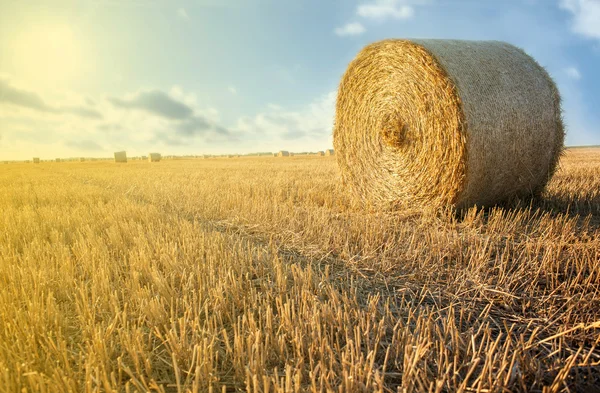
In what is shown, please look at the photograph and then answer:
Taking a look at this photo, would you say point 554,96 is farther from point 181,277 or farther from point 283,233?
point 181,277

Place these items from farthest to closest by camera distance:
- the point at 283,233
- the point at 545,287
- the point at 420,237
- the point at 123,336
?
the point at 283,233 → the point at 420,237 → the point at 545,287 → the point at 123,336

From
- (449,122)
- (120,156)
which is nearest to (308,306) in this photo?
(449,122)

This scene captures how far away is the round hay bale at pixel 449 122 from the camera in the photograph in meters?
4.45

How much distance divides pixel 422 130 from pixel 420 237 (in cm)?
166

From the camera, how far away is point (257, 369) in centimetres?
162

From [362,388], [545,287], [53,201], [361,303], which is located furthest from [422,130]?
[53,201]

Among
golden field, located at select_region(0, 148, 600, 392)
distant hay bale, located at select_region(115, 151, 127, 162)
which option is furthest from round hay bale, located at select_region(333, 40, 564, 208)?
distant hay bale, located at select_region(115, 151, 127, 162)

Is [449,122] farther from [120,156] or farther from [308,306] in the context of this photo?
[120,156]

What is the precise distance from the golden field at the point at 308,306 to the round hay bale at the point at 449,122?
0.49 metres

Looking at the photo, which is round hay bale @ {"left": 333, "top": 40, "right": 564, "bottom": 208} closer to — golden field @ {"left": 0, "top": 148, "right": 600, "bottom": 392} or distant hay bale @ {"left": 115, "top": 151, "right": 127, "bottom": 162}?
golden field @ {"left": 0, "top": 148, "right": 600, "bottom": 392}

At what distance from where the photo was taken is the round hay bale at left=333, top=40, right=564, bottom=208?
14.6 feet

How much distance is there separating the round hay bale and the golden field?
1.60ft

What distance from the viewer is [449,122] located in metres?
4.45

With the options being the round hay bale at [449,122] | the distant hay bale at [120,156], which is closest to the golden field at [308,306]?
the round hay bale at [449,122]
